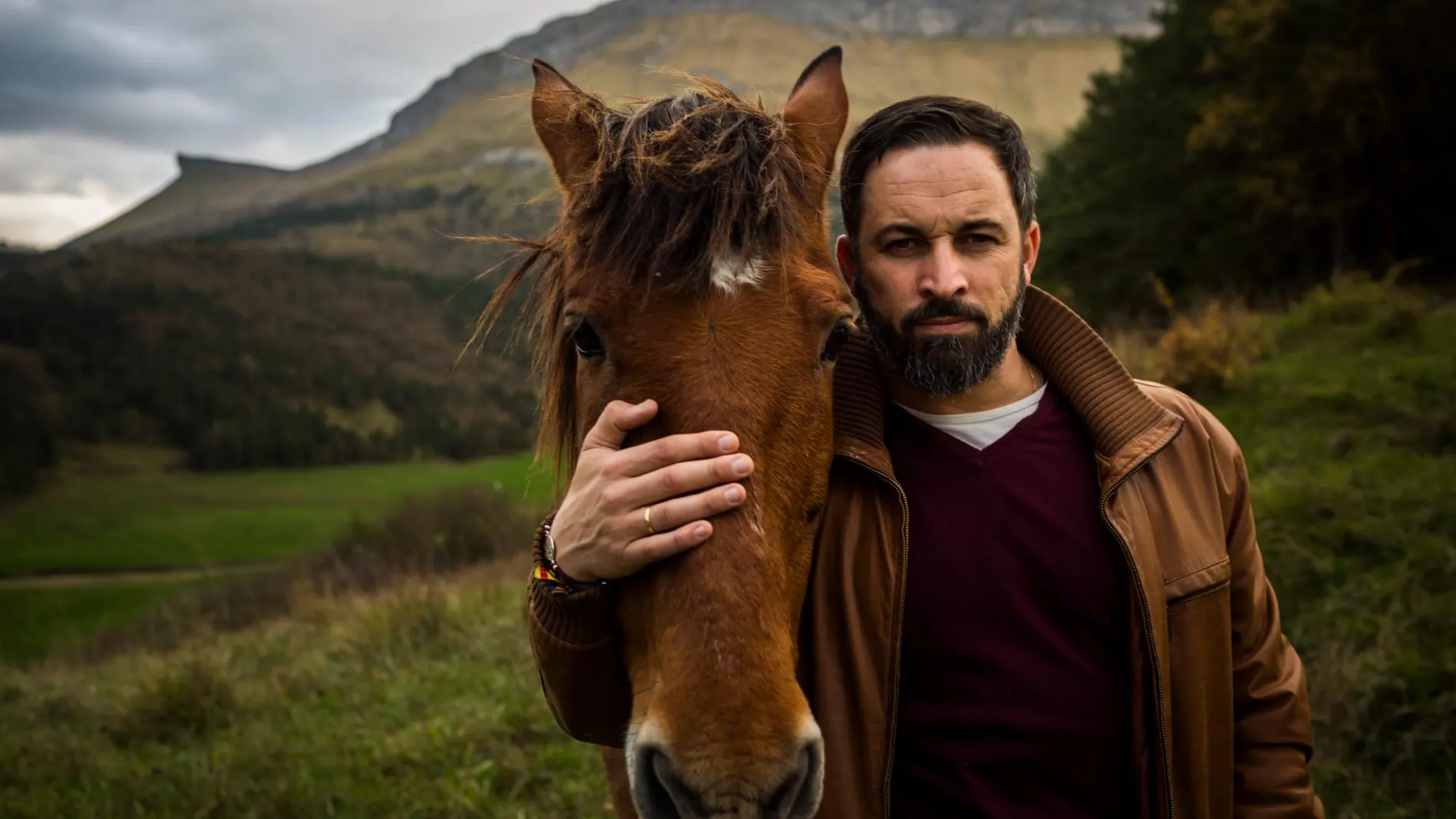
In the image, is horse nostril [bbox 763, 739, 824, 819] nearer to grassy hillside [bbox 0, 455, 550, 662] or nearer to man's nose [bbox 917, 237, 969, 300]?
man's nose [bbox 917, 237, 969, 300]

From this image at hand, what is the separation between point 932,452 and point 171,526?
28644 mm

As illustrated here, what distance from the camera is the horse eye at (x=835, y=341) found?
1798 mm

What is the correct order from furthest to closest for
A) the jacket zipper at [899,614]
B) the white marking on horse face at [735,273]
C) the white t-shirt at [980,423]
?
1. the white t-shirt at [980,423]
2. the jacket zipper at [899,614]
3. the white marking on horse face at [735,273]

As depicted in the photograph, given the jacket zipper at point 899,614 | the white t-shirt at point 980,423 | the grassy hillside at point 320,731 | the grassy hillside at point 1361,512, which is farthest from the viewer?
the grassy hillside at point 320,731

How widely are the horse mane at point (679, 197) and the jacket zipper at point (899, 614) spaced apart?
0.62 metres

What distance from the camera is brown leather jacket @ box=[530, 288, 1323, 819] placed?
1777 mm

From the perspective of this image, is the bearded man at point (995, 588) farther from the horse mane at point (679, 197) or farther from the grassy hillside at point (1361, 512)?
the grassy hillside at point (1361, 512)

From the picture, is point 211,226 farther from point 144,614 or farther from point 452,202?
point 144,614

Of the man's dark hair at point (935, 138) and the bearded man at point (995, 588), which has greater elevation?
the man's dark hair at point (935, 138)

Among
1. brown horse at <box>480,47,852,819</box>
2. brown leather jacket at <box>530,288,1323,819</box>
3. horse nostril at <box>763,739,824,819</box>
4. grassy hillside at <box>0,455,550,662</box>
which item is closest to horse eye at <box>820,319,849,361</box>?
brown horse at <box>480,47,852,819</box>

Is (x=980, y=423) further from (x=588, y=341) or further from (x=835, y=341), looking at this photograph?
(x=588, y=341)

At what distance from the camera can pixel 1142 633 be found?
72.0 inches

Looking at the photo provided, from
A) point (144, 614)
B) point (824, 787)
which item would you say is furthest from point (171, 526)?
point (824, 787)

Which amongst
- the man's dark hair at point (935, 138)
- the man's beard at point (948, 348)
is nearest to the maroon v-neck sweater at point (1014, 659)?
the man's beard at point (948, 348)
